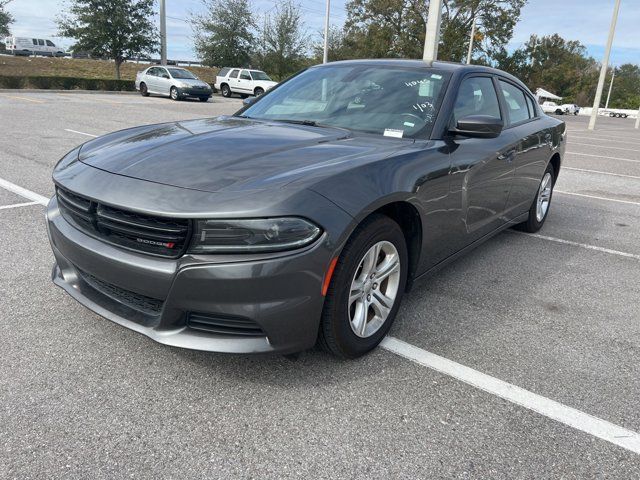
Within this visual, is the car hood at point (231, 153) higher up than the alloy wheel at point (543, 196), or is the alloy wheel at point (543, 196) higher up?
the car hood at point (231, 153)

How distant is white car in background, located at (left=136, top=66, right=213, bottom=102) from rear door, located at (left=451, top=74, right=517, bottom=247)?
2270 centimetres

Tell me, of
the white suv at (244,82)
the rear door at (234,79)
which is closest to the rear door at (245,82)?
the white suv at (244,82)

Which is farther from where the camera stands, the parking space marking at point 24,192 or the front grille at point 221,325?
the parking space marking at point 24,192

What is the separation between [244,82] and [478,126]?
28.3 m

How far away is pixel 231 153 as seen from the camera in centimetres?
272

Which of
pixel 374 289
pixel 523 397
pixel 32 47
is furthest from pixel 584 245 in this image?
pixel 32 47

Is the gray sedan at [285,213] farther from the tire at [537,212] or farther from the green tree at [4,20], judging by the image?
the green tree at [4,20]

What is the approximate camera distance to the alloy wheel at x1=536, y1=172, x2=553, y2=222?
5367mm

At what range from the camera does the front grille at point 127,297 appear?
2357mm

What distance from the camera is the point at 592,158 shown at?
1286cm

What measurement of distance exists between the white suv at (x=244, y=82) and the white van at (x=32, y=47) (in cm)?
3758

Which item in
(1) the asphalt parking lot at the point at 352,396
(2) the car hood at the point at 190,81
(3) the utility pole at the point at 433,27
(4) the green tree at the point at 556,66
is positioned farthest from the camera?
(4) the green tree at the point at 556,66

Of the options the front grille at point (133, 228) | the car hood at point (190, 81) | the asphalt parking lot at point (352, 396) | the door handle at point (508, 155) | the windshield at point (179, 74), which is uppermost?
the windshield at point (179, 74)

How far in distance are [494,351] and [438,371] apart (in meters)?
0.45
